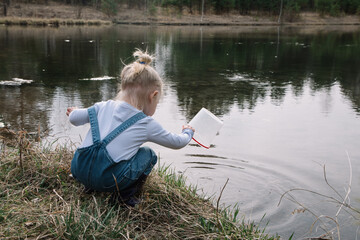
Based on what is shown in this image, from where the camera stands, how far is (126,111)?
7.90 ft

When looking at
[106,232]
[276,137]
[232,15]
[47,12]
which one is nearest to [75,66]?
[276,137]

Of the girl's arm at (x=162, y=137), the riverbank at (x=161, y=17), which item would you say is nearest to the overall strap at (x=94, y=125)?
the girl's arm at (x=162, y=137)

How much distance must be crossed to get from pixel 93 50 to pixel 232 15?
41430 mm

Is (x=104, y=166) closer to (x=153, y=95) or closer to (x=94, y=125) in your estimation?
(x=94, y=125)

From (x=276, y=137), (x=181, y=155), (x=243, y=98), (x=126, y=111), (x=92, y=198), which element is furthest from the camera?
(x=243, y=98)

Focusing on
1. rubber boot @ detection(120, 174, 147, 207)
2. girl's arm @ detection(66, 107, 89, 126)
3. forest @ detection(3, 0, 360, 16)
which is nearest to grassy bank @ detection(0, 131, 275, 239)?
rubber boot @ detection(120, 174, 147, 207)

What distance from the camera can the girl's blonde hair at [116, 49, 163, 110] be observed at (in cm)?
243

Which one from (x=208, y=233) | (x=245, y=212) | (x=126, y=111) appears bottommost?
(x=245, y=212)

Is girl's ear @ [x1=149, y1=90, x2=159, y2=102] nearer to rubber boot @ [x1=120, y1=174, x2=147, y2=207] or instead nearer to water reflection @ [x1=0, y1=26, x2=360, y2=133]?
rubber boot @ [x1=120, y1=174, x2=147, y2=207]

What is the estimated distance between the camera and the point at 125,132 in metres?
2.36

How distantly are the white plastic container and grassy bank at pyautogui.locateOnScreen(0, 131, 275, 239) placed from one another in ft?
1.39

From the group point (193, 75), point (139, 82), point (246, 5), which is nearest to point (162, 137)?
point (139, 82)

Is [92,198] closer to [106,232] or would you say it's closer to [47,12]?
[106,232]

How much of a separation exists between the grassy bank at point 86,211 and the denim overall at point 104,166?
0.14 m
